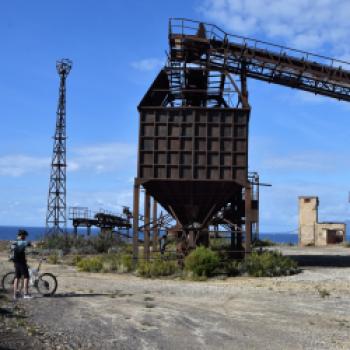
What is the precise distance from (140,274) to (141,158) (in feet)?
17.6

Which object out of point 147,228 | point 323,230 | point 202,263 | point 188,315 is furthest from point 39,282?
point 323,230

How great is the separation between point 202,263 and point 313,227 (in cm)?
3777

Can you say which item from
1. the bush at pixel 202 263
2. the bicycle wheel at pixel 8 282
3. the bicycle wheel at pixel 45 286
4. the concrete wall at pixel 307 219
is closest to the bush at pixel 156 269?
the bush at pixel 202 263

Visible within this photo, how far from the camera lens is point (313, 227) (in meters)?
59.2

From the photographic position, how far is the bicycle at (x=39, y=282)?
Result: 15953 mm

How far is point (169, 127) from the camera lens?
26.4 meters

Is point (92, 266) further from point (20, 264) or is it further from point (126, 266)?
point (20, 264)

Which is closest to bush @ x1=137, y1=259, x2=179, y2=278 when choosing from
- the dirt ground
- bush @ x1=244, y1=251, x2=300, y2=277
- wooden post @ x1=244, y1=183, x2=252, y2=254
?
the dirt ground

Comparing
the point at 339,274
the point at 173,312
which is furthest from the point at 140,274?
the point at 173,312

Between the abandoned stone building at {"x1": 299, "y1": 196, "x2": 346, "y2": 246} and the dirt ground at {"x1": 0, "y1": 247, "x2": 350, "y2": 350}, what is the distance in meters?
37.2

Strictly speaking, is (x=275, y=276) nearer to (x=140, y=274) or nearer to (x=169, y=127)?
(x=140, y=274)

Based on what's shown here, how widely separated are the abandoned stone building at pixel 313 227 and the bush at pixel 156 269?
35.6 m

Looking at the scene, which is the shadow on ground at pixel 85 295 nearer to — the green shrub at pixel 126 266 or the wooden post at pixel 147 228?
the green shrub at pixel 126 266

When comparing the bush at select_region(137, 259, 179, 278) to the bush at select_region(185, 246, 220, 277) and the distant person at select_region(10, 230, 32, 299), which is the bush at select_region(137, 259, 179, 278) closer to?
the bush at select_region(185, 246, 220, 277)
